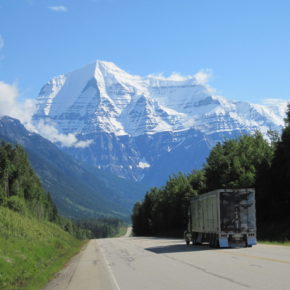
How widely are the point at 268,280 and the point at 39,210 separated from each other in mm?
107398

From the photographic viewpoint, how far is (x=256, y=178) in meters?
66.6

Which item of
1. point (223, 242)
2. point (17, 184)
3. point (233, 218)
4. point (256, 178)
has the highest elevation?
point (17, 184)

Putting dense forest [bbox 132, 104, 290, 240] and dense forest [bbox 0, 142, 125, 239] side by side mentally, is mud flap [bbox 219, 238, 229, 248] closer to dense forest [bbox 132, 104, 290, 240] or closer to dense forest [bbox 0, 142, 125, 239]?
dense forest [bbox 132, 104, 290, 240]

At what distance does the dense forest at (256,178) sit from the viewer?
59.1 m

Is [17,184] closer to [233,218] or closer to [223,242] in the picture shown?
[223,242]

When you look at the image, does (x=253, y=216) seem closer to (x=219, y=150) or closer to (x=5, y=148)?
(x=219, y=150)

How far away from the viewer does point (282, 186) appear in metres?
61.2

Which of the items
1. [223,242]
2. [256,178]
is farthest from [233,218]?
[256,178]

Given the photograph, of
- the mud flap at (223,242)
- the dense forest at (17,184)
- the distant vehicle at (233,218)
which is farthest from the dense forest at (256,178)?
the dense forest at (17,184)

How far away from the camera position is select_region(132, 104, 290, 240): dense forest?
194 feet

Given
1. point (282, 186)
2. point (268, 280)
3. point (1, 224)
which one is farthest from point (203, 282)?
point (282, 186)

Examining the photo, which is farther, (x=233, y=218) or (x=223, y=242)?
(x=223, y=242)

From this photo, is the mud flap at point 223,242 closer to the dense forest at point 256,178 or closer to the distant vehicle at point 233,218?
the distant vehicle at point 233,218

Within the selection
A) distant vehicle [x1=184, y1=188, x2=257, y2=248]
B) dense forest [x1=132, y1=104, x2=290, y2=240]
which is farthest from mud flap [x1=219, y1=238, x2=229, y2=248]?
dense forest [x1=132, y1=104, x2=290, y2=240]
